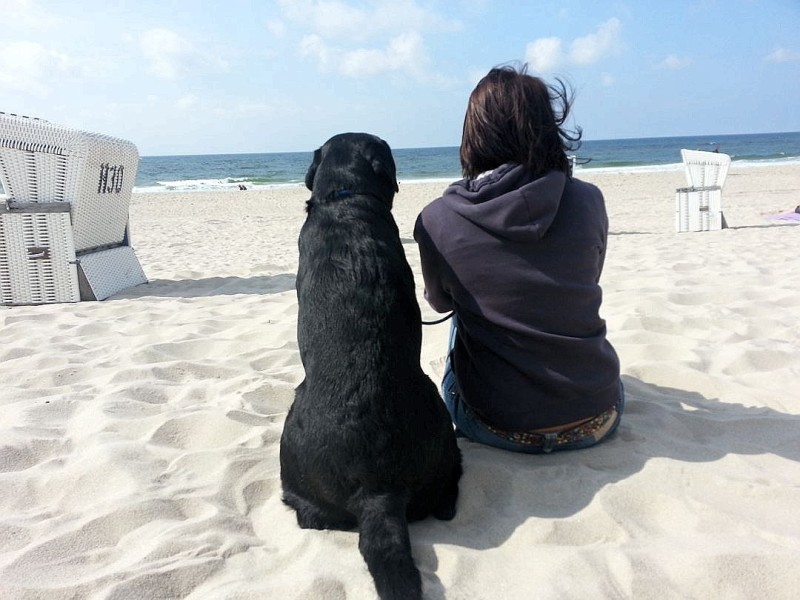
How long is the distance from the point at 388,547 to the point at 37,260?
478 cm

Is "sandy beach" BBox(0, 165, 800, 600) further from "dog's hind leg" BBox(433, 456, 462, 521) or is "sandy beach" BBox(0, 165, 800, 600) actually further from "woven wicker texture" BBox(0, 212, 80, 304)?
"woven wicker texture" BBox(0, 212, 80, 304)

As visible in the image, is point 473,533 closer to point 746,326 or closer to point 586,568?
point 586,568

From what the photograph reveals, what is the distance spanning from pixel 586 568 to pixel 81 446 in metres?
2.02

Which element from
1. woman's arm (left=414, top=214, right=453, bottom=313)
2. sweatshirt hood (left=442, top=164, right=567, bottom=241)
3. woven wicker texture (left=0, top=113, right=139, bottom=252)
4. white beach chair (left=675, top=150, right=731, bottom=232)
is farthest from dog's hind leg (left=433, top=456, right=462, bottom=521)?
white beach chair (left=675, top=150, right=731, bottom=232)

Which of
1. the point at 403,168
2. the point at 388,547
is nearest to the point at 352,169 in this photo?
the point at 388,547

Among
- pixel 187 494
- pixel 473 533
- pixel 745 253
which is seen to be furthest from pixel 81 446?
pixel 745 253

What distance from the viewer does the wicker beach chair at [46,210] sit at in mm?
5215

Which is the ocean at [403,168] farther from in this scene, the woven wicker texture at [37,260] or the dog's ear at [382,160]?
the dog's ear at [382,160]

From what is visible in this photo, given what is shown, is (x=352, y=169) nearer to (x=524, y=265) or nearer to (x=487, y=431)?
(x=524, y=265)

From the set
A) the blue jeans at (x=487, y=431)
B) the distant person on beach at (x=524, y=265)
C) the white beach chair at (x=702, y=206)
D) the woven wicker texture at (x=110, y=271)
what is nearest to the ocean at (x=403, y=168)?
the white beach chair at (x=702, y=206)

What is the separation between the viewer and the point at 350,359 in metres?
1.95

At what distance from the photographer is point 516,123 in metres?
2.18

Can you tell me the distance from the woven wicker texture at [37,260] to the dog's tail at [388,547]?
14.7ft

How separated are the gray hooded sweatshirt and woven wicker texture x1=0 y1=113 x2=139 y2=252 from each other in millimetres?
4141
